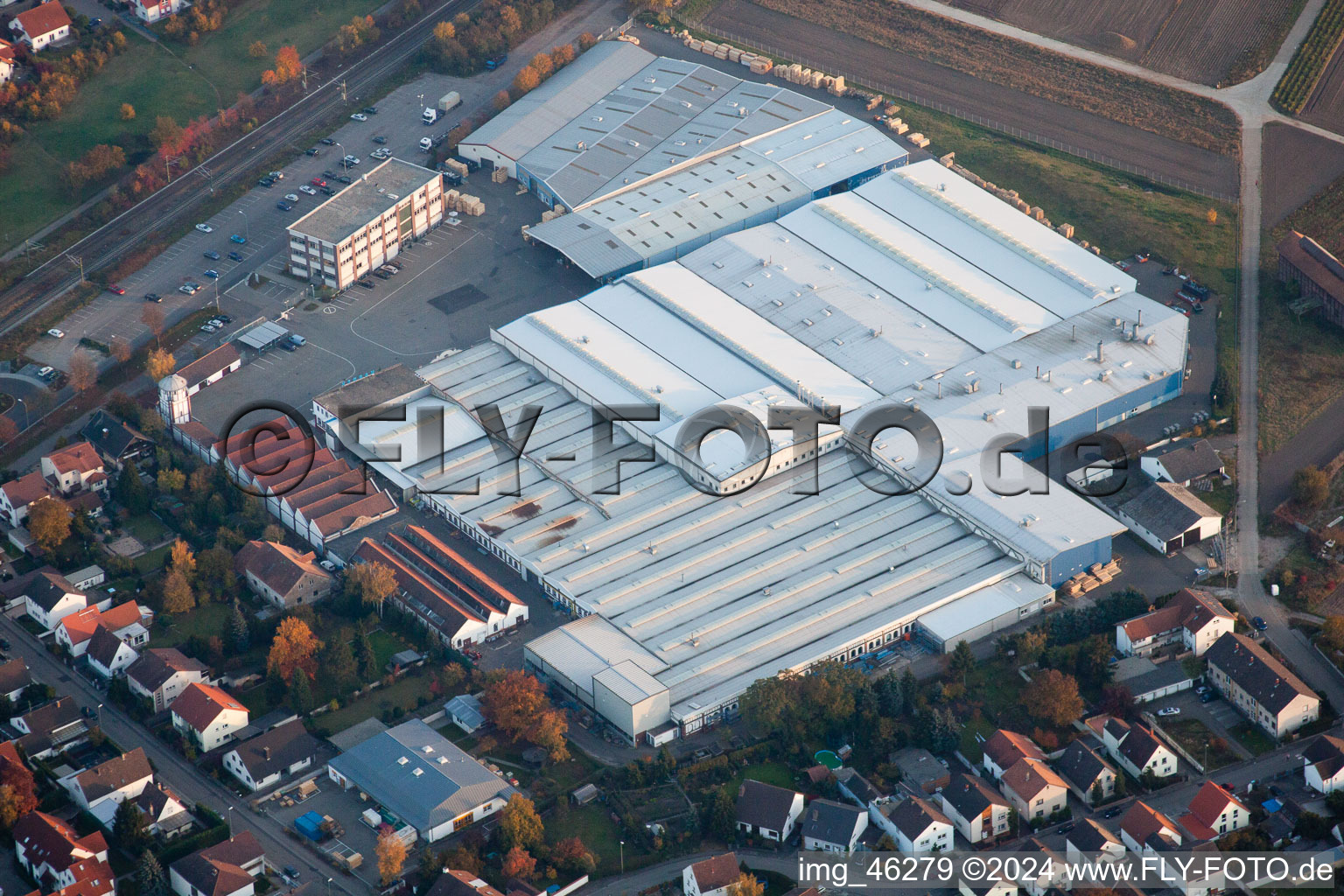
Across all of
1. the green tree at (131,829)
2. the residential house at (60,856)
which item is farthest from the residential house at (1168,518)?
the residential house at (60,856)

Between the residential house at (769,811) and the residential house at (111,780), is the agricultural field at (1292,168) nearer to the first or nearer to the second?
the residential house at (769,811)

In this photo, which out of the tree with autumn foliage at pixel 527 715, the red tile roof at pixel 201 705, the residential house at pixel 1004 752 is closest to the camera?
the residential house at pixel 1004 752

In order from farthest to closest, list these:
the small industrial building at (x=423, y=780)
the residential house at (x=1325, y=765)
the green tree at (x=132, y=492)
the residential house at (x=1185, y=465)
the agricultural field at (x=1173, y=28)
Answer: the agricultural field at (x=1173, y=28)
the residential house at (x=1185, y=465)
the green tree at (x=132, y=492)
the small industrial building at (x=423, y=780)
the residential house at (x=1325, y=765)

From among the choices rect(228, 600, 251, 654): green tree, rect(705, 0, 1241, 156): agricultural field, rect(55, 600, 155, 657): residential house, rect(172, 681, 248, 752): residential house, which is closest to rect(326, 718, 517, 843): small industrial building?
rect(172, 681, 248, 752): residential house

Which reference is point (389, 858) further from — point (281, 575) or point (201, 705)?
point (281, 575)

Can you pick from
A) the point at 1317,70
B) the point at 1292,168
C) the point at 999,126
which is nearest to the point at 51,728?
the point at 999,126

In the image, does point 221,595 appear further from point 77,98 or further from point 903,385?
point 77,98

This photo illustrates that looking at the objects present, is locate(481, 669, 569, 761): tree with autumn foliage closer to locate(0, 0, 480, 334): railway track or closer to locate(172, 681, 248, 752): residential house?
locate(172, 681, 248, 752): residential house
